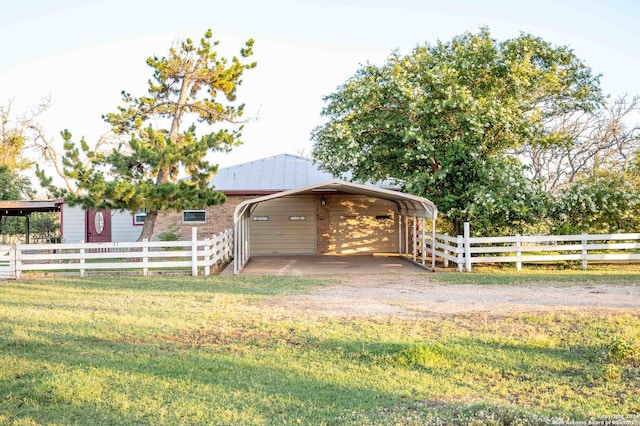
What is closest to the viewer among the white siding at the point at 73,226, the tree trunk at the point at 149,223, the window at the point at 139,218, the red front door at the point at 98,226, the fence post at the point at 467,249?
the fence post at the point at 467,249

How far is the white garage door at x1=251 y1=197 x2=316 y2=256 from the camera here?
68.4 feet

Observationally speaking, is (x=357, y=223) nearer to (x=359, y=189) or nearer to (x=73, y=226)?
(x=359, y=189)

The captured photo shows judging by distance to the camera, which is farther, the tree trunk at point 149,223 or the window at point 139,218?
the window at point 139,218

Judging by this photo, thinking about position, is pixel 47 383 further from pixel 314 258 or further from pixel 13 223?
pixel 13 223

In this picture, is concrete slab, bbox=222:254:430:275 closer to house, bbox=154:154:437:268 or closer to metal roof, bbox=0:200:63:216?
house, bbox=154:154:437:268

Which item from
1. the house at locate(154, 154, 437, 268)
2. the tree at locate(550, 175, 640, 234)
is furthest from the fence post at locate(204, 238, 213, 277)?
the tree at locate(550, 175, 640, 234)

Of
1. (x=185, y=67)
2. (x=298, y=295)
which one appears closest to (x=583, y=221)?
(x=298, y=295)

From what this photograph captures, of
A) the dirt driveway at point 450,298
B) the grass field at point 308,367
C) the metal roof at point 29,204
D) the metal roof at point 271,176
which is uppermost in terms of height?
the metal roof at point 271,176

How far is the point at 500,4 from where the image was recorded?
45.2ft

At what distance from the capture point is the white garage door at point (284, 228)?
20.8m

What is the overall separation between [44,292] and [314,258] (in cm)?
946

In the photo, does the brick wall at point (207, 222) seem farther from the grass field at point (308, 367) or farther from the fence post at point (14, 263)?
the grass field at point (308, 367)

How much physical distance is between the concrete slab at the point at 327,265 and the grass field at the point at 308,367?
6.09m

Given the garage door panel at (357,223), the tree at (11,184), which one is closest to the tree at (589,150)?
the garage door panel at (357,223)
